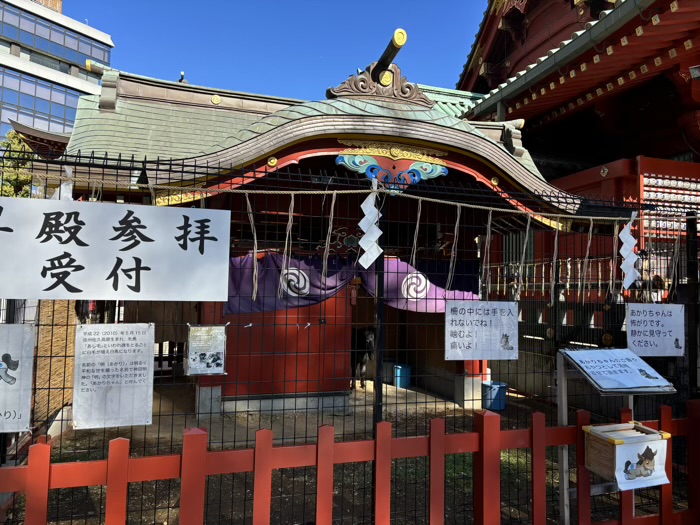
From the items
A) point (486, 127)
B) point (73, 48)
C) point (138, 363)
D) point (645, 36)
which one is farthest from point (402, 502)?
point (73, 48)

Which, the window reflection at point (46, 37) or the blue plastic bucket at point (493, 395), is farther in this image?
→ the window reflection at point (46, 37)

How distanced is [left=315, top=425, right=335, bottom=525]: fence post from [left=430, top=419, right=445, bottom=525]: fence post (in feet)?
2.51

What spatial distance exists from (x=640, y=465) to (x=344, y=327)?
214 inches

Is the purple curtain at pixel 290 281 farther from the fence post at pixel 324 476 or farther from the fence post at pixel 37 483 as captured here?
the fence post at pixel 37 483

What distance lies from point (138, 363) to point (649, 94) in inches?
376

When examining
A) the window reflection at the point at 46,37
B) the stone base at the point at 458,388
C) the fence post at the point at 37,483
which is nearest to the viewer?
the fence post at the point at 37,483

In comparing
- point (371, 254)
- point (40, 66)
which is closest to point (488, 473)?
point (371, 254)

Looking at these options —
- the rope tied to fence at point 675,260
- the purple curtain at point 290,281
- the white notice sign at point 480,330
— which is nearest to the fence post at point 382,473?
the white notice sign at point 480,330

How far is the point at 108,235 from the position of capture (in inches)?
126

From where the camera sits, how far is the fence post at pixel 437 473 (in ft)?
10.9

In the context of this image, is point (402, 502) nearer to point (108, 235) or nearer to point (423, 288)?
point (423, 288)

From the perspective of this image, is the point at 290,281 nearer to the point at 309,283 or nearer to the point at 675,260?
the point at 309,283

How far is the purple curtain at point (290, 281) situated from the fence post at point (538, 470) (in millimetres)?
2924

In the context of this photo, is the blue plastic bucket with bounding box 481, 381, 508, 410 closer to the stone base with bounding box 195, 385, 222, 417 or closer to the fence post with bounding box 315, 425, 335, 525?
the stone base with bounding box 195, 385, 222, 417
